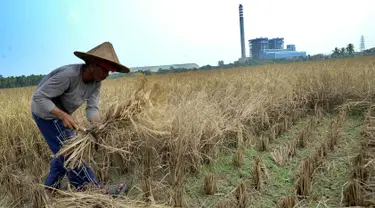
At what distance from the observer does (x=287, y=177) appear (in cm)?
284

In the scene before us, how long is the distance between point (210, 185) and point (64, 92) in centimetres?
138

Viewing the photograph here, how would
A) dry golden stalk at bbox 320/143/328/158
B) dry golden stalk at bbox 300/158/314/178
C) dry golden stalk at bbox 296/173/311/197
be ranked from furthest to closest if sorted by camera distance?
1. dry golden stalk at bbox 320/143/328/158
2. dry golden stalk at bbox 300/158/314/178
3. dry golden stalk at bbox 296/173/311/197

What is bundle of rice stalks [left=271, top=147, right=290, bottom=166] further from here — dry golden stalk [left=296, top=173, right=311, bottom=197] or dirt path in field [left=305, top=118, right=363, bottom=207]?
dry golden stalk [left=296, top=173, right=311, bottom=197]

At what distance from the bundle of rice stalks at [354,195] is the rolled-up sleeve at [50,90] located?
7.25 ft

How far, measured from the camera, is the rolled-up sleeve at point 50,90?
7.39 feet

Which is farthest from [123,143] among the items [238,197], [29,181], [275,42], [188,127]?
[275,42]

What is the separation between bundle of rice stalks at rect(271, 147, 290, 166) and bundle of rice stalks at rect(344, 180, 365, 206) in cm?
81

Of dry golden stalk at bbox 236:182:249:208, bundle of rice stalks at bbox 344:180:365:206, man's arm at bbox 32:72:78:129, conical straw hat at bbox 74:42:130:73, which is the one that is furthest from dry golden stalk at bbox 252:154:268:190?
man's arm at bbox 32:72:78:129

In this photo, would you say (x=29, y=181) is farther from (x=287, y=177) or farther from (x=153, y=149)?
(x=287, y=177)

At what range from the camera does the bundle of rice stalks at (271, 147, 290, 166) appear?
10.3 feet

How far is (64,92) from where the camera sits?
8.03 feet

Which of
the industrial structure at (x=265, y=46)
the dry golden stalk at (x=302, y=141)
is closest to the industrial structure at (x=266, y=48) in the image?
the industrial structure at (x=265, y=46)

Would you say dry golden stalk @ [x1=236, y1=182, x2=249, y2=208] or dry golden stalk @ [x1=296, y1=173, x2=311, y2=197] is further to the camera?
dry golden stalk @ [x1=296, y1=173, x2=311, y2=197]

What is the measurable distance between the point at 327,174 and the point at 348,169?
0.23 metres
